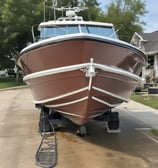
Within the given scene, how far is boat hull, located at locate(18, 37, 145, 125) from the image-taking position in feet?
24.3

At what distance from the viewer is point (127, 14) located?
175 ft

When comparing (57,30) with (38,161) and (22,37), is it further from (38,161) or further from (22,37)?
(22,37)

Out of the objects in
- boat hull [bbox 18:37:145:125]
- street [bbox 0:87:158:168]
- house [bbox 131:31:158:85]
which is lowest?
house [bbox 131:31:158:85]

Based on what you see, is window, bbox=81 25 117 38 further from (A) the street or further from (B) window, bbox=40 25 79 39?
(A) the street

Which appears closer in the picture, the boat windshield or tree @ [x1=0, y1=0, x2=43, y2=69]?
the boat windshield

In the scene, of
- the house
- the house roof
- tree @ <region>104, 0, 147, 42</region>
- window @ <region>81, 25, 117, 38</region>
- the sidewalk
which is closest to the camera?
window @ <region>81, 25, 117, 38</region>

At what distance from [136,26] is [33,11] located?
18.6m

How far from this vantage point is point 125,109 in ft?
50.2

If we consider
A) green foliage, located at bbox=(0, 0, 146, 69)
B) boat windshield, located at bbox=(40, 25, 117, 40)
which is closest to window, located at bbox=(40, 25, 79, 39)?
boat windshield, located at bbox=(40, 25, 117, 40)

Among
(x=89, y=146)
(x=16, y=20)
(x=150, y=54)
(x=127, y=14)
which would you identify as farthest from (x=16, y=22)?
(x=89, y=146)

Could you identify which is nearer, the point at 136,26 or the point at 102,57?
the point at 102,57

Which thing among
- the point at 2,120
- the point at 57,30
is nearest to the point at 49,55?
the point at 57,30

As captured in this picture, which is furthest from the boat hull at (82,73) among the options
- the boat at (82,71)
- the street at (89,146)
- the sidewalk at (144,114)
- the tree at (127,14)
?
the tree at (127,14)

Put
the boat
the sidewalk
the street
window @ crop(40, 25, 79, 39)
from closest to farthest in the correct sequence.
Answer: the street
the boat
window @ crop(40, 25, 79, 39)
the sidewalk
